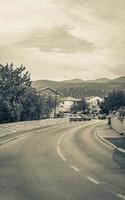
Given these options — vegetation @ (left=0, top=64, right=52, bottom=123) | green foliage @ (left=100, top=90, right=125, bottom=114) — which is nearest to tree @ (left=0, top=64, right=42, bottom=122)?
vegetation @ (left=0, top=64, right=52, bottom=123)

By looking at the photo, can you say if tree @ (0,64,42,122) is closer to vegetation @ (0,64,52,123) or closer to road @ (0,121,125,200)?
vegetation @ (0,64,52,123)

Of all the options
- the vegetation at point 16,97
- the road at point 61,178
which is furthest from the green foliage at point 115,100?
the road at point 61,178

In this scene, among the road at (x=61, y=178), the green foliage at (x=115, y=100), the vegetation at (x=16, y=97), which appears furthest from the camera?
the green foliage at (x=115, y=100)

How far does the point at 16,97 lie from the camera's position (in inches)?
2729

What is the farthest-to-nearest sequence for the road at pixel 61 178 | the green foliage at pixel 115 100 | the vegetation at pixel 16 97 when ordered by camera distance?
1. the green foliage at pixel 115 100
2. the vegetation at pixel 16 97
3. the road at pixel 61 178

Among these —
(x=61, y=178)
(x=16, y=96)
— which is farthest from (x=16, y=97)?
(x=61, y=178)

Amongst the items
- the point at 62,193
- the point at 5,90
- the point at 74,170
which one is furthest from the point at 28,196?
the point at 5,90

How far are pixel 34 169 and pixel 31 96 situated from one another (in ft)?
185

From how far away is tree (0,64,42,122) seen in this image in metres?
65.9

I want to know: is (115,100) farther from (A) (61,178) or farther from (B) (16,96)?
(A) (61,178)

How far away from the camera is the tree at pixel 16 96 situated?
6594cm

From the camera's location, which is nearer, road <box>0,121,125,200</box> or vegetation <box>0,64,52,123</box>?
road <box>0,121,125,200</box>

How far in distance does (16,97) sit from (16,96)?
465mm

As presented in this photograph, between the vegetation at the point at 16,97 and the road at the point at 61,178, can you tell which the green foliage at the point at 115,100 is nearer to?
the vegetation at the point at 16,97
